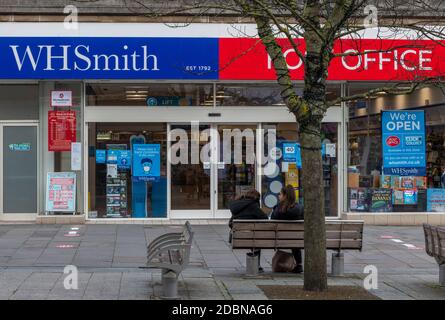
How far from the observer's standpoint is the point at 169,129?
16188 mm

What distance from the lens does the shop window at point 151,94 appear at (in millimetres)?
15992

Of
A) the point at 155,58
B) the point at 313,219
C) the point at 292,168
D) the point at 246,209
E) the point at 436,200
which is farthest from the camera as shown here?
the point at 436,200

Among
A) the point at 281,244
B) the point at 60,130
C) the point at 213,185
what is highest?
the point at 60,130

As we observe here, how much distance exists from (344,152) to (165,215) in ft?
15.2

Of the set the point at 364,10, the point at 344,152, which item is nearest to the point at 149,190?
the point at 344,152

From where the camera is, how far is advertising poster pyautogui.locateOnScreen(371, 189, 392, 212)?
54.3ft

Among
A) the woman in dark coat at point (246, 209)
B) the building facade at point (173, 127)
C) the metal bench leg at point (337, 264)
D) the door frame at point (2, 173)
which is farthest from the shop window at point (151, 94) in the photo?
the metal bench leg at point (337, 264)

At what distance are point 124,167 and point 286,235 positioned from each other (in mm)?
7299

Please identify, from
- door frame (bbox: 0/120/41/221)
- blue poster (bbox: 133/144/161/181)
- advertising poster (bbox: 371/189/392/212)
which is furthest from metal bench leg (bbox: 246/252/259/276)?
door frame (bbox: 0/120/41/221)

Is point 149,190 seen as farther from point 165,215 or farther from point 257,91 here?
point 257,91

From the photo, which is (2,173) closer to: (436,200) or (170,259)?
(170,259)

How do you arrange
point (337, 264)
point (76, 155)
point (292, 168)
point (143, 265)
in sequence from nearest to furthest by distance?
point (337, 264), point (143, 265), point (76, 155), point (292, 168)

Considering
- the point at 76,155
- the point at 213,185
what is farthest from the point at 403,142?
the point at 76,155

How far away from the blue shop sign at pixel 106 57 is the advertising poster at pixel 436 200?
6147 mm
